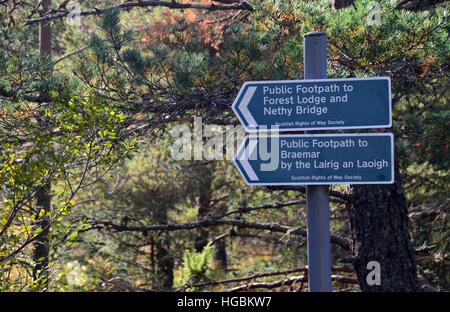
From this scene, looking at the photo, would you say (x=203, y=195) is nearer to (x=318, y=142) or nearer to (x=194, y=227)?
(x=194, y=227)

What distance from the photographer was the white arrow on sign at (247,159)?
305 centimetres

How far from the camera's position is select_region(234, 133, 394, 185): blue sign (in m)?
2.95

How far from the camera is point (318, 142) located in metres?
2.99

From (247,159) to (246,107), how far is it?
302 mm

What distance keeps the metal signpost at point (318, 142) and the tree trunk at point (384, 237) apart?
4.16m

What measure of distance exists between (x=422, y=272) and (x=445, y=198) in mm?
1380

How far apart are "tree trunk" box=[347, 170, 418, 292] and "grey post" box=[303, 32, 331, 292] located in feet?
13.9

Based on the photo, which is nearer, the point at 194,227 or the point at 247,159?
the point at 247,159

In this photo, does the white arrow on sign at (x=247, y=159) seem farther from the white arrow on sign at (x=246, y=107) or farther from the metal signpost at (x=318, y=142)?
the white arrow on sign at (x=246, y=107)

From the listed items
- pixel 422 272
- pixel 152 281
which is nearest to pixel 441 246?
pixel 422 272

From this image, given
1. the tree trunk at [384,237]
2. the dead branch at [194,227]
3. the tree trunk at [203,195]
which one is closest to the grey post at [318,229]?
the tree trunk at [384,237]

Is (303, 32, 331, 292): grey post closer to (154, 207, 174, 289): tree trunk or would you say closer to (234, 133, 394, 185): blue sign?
(234, 133, 394, 185): blue sign

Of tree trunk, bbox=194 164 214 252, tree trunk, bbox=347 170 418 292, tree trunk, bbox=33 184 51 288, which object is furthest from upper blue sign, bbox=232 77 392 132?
tree trunk, bbox=194 164 214 252

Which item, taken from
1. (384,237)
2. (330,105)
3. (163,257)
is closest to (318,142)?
(330,105)
